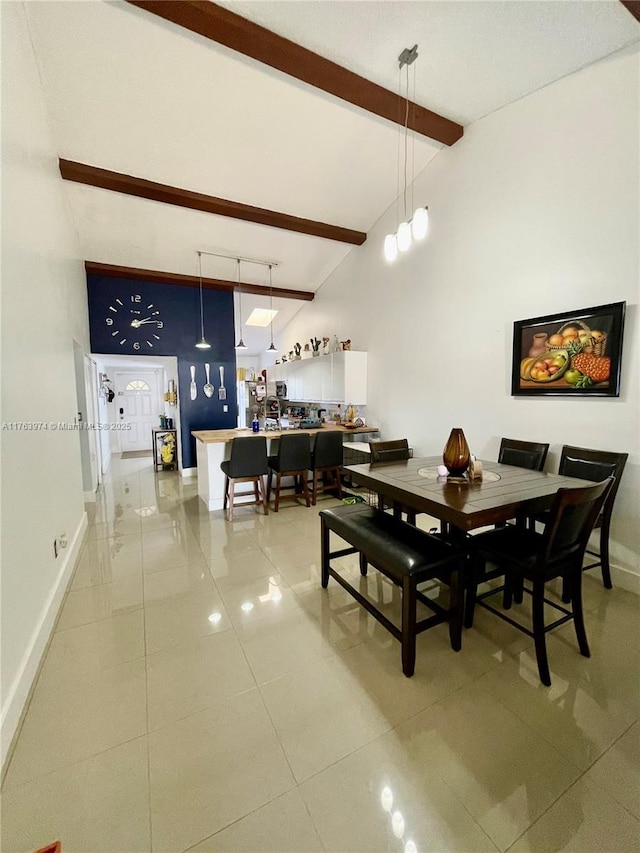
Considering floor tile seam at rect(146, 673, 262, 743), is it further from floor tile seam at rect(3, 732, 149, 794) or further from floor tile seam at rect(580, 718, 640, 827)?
floor tile seam at rect(580, 718, 640, 827)

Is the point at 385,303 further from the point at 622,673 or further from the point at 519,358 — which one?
the point at 622,673

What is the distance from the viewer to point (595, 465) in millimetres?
2520

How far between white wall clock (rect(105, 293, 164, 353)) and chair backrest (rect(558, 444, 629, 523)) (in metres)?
5.64

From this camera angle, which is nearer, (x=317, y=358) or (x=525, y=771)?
(x=525, y=771)

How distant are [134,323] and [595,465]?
607cm

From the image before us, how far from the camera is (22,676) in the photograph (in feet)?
5.27

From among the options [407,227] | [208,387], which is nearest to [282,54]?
[407,227]

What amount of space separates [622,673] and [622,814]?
77cm

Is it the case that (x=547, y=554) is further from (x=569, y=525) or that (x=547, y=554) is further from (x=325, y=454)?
(x=325, y=454)

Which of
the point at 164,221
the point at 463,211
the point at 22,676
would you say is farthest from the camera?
the point at 164,221

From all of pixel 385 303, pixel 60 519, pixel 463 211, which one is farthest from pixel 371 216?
pixel 60 519

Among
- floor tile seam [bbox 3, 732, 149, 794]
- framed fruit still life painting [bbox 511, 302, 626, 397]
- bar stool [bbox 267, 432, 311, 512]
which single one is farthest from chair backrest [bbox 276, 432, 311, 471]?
floor tile seam [bbox 3, 732, 149, 794]

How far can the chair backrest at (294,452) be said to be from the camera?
4.06 meters

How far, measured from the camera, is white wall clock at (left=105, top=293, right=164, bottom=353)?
5359mm
